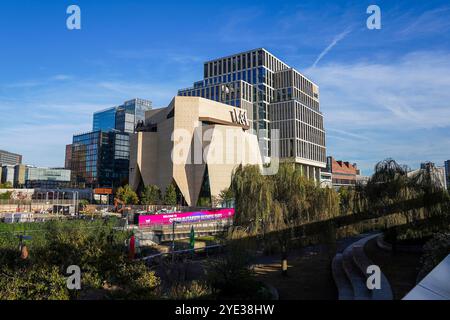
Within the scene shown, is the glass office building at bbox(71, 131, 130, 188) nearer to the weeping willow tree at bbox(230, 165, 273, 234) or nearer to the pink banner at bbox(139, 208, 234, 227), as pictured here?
the pink banner at bbox(139, 208, 234, 227)

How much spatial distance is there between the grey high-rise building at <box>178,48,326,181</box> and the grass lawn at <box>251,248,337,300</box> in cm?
8048

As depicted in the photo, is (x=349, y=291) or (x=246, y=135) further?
(x=246, y=135)

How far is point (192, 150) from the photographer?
3135 inches

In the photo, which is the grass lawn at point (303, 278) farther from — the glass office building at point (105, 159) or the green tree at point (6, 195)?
the glass office building at point (105, 159)

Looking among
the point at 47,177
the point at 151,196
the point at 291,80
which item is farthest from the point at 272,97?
the point at 47,177

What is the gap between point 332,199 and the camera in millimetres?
20953

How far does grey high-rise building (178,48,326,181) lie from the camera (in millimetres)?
106312

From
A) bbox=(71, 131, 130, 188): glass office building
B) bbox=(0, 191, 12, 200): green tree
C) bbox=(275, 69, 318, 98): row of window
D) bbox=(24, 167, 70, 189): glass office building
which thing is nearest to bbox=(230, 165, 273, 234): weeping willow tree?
bbox=(0, 191, 12, 200): green tree

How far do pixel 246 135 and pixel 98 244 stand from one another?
6721cm

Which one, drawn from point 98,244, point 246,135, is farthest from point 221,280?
point 246,135

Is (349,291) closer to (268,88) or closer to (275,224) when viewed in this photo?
(275,224)

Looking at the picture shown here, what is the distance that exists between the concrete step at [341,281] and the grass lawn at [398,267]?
1.67m
